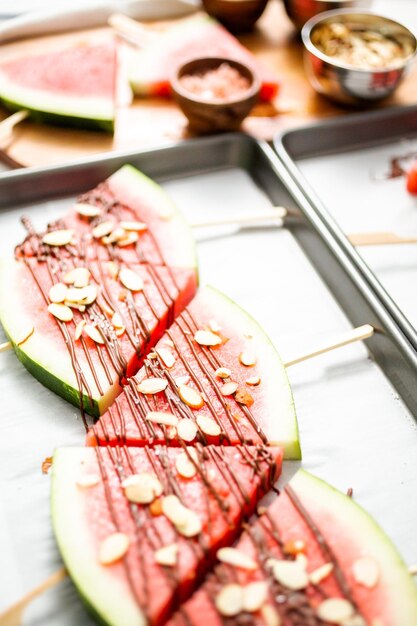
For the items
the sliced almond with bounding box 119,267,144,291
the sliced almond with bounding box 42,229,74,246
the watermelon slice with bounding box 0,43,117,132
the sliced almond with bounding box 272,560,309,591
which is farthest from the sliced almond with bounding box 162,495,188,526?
the watermelon slice with bounding box 0,43,117,132

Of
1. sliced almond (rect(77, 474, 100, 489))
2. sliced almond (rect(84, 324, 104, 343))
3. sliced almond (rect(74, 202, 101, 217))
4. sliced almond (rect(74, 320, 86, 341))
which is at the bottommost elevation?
sliced almond (rect(77, 474, 100, 489))

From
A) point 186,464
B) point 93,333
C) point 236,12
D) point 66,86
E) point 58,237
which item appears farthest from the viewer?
point 236,12

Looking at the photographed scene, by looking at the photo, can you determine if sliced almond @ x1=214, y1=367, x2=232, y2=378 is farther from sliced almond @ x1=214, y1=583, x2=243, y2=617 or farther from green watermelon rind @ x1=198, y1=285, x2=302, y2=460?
sliced almond @ x1=214, y1=583, x2=243, y2=617

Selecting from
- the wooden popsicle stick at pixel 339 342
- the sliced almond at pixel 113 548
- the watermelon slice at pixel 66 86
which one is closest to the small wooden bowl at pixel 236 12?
the watermelon slice at pixel 66 86

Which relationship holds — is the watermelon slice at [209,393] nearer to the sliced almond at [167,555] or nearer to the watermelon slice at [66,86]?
the sliced almond at [167,555]

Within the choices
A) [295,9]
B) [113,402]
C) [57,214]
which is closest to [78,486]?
[113,402]

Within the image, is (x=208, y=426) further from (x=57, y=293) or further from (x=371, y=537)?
(x=57, y=293)

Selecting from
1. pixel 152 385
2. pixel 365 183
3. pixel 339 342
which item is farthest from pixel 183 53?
pixel 152 385
